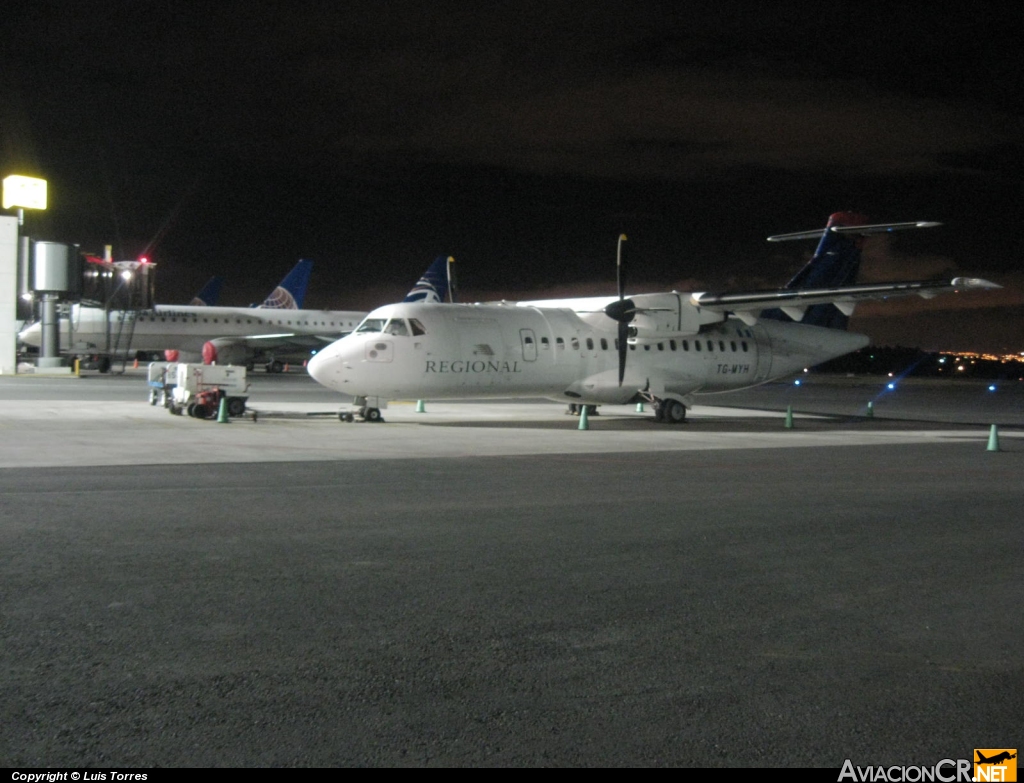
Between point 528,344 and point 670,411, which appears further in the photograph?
point 670,411

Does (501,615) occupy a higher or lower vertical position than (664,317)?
lower

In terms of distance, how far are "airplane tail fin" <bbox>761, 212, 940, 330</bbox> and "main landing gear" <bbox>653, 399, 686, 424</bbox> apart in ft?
20.1

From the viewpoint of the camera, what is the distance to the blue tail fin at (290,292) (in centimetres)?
6153

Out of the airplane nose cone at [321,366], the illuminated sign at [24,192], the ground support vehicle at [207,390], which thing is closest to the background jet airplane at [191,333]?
the illuminated sign at [24,192]

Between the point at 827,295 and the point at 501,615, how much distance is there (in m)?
18.8

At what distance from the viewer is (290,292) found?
6159 cm


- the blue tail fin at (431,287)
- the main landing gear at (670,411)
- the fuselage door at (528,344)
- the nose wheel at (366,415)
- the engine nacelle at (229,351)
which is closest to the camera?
the nose wheel at (366,415)

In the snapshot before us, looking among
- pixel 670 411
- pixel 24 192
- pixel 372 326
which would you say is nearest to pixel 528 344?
pixel 372 326

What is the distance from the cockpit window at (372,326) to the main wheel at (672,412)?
7.51 meters

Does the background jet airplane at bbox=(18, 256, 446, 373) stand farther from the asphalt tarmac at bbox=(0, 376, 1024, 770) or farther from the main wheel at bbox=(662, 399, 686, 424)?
the asphalt tarmac at bbox=(0, 376, 1024, 770)

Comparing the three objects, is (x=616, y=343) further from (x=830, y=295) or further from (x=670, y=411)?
(x=830, y=295)

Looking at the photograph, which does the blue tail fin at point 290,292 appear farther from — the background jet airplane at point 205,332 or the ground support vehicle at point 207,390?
the ground support vehicle at point 207,390

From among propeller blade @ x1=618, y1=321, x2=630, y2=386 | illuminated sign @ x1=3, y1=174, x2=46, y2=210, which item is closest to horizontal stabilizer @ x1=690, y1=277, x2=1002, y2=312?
propeller blade @ x1=618, y1=321, x2=630, y2=386

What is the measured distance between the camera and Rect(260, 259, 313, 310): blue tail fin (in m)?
61.5
